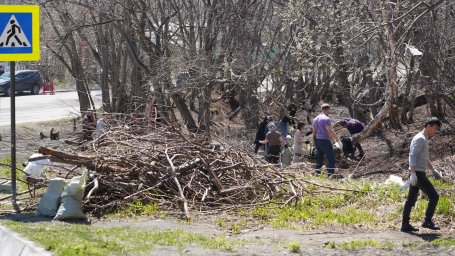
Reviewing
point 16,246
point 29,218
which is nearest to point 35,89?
point 29,218

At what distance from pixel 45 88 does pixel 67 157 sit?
43.3 m

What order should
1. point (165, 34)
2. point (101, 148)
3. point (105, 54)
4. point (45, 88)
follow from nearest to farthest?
point (101, 148), point (165, 34), point (105, 54), point (45, 88)

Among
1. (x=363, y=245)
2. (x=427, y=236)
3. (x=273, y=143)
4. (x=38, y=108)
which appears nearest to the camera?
(x=363, y=245)

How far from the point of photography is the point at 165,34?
24.0 meters

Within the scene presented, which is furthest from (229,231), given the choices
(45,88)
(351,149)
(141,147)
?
(45,88)

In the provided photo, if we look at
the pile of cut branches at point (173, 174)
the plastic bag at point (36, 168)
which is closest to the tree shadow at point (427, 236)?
the pile of cut branches at point (173, 174)

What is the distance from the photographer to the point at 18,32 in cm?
1128

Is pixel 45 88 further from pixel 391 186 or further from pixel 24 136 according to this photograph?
pixel 391 186

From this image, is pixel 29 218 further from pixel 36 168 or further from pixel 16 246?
pixel 36 168

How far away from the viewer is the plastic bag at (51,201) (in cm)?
1066

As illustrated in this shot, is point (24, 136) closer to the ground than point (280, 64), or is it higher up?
closer to the ground

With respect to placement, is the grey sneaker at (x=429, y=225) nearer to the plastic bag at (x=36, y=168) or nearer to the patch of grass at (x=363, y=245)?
the patch of grass at (x=363, y=245)

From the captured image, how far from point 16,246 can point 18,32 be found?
3.61 meters

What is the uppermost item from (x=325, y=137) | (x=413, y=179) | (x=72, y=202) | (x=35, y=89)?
(x=413, y=179)
